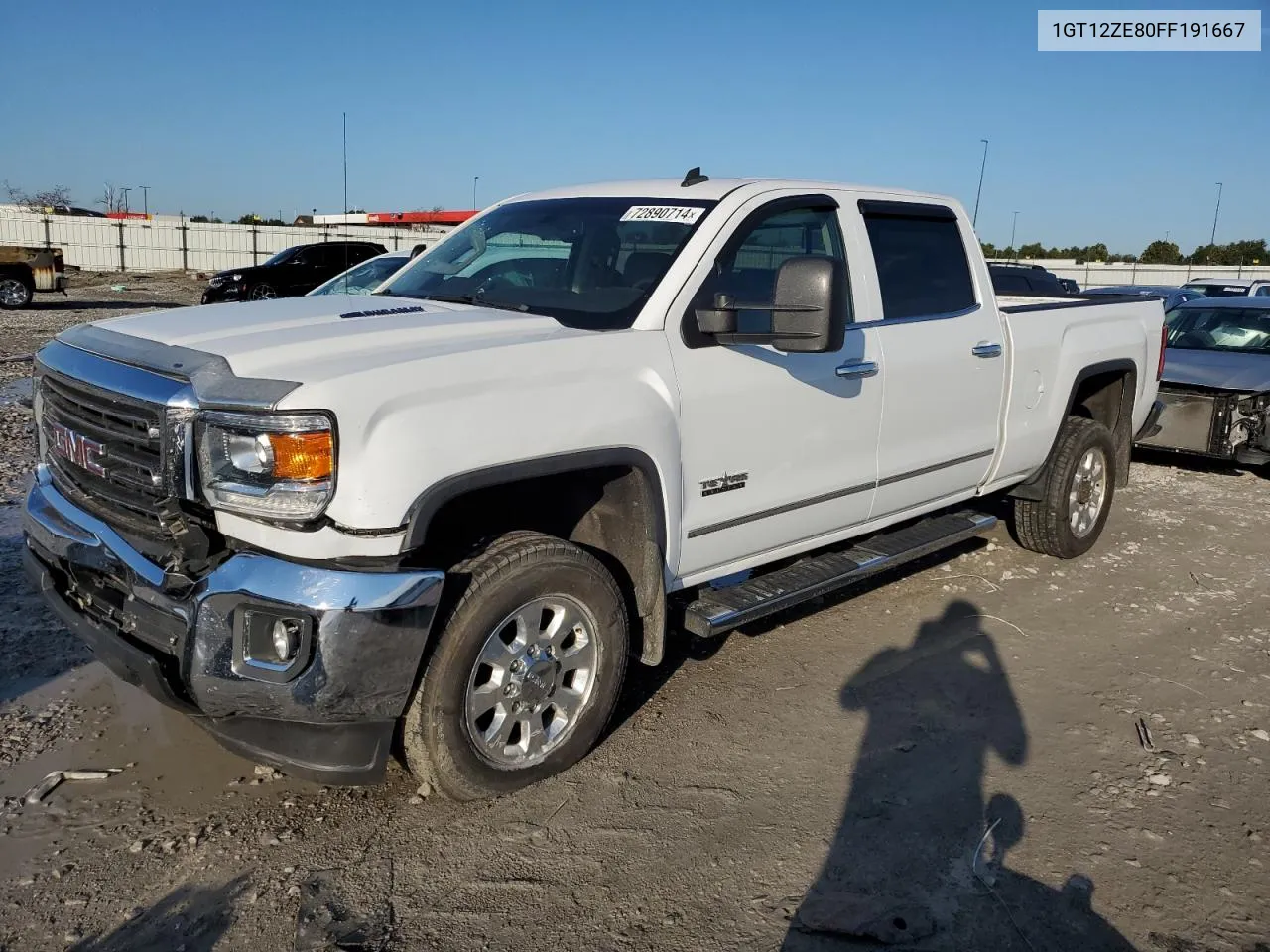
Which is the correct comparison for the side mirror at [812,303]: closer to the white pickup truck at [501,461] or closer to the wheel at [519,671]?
the white pickup truck at [501,461]

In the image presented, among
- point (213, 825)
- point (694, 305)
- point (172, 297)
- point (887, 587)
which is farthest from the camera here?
point (172, 297)

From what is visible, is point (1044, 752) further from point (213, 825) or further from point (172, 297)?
point (172, 297)

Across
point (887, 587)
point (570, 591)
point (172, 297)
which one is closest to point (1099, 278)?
point (172, 297)

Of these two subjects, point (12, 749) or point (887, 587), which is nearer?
point (12, 749)

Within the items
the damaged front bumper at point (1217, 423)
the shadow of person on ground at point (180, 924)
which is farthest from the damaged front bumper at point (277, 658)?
the damaged front bumper at point (1217, 423)

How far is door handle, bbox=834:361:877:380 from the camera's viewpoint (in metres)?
4.11

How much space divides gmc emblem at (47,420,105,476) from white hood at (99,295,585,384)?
38cm

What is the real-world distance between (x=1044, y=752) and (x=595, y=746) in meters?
1.69

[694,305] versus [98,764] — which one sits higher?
[694,305]

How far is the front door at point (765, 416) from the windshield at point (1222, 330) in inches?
245

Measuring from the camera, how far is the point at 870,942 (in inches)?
108

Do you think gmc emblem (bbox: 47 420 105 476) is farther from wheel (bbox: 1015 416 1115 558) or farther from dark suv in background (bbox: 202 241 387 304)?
dark suv in background (bbox: 202 241 387 304)


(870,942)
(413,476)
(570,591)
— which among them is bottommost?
(870,942)

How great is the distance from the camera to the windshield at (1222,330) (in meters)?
9.24
